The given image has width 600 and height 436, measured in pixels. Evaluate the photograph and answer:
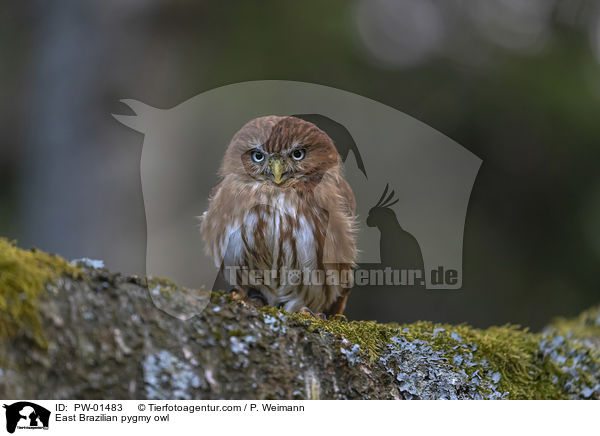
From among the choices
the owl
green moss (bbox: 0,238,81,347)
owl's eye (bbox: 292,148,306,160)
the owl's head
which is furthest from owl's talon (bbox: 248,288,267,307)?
green moss (bbox: 0,238,81,347)

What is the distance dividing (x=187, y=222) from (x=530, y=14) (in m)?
3.83

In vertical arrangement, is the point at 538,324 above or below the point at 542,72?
below

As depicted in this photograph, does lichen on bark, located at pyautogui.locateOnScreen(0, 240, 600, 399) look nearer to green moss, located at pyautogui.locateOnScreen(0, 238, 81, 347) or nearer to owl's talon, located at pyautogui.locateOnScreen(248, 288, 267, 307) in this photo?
green moss, located at pyautogui.locateOnScreen(0, 238, 81, 347)

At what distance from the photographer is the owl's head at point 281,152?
259 centimetres

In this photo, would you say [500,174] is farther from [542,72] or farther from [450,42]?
[450,42]

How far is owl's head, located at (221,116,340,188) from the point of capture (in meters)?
2.59

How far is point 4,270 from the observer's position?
137cm

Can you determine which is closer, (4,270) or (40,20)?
(4,270)

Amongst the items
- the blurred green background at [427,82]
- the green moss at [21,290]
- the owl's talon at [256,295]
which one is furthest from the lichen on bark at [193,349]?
the blurred green background at [427,82]

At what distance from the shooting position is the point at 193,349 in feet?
5.31
